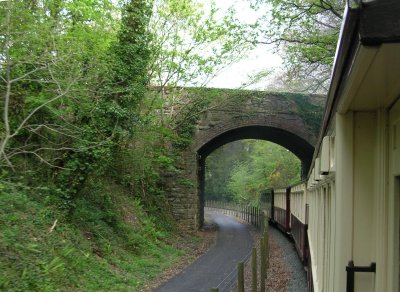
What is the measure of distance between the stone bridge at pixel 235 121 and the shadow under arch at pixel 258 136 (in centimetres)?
49

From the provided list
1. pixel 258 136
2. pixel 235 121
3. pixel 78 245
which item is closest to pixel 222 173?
pixel 258 136

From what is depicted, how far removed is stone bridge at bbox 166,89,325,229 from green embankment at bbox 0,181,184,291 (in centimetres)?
586

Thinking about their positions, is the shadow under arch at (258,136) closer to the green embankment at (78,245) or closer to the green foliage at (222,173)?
the green embankment at (78,245)

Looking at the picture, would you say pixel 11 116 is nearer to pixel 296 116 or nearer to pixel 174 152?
pixel 174 152

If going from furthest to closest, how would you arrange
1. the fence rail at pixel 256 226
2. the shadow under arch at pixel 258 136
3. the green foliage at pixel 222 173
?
1. the green foliage at pixel 222 173
2. the shadow under arch at pixel 258 136
3. the fence rail at pixel 256 226

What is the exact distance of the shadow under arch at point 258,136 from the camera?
23250mm

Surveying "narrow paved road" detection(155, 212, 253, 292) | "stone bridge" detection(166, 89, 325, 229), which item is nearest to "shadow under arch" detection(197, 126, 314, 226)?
"stone bridge" detection(166, 89, 325, 229)

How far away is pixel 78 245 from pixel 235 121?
13.0 metres

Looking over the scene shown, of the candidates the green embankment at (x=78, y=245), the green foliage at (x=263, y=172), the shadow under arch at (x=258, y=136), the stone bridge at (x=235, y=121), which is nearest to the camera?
the green embankment at (x=78, y=245)

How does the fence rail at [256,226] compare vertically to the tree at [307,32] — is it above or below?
below

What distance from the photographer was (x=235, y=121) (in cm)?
2191

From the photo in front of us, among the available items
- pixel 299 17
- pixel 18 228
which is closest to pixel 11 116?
pixel 18 228

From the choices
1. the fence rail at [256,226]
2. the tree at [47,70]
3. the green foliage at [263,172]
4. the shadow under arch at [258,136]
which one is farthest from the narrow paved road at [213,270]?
the green foliage at [263,172]

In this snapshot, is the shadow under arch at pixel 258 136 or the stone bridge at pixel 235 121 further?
the shadow under arch at pixel 258 136
